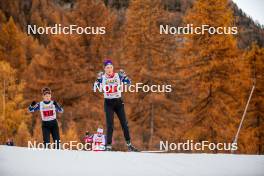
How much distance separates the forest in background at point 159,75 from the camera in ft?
83.7

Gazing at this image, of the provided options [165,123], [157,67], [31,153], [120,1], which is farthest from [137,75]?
[120,1]

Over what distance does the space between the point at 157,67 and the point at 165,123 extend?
11.0ft

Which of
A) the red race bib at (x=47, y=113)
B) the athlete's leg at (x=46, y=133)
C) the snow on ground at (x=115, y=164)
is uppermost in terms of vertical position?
the red race bib at (x=47, y=113)

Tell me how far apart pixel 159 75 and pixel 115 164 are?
21592 mm

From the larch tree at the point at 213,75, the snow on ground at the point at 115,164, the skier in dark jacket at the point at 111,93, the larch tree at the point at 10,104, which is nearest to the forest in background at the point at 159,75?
the larch tree at the point at 213,75

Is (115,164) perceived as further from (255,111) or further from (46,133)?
(255,111)

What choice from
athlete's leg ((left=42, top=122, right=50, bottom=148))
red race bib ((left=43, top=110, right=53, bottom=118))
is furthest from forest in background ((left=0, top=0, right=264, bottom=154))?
red race bib ((left=43, top=110, right=53, bottom=118))

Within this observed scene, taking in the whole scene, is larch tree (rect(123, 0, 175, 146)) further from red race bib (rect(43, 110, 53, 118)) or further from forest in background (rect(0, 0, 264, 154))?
red race bib (rect(43, 110, 53, 118))

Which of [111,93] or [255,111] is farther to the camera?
[255,111]

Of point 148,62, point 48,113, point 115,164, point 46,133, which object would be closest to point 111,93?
point 48,113

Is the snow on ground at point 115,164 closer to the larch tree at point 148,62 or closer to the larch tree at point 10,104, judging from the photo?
the larch tree at point 148,62

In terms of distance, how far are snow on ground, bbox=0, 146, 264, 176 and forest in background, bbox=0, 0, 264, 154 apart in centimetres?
1862

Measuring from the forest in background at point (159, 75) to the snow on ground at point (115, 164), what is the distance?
18.6 metres

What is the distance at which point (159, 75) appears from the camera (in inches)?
1071
